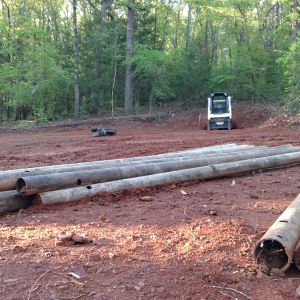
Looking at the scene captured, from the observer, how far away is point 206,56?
34.6 metres

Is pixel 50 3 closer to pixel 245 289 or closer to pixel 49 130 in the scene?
pixel 49 130

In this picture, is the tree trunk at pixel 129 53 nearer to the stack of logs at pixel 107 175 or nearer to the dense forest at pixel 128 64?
the dense forest at pixel 128 64

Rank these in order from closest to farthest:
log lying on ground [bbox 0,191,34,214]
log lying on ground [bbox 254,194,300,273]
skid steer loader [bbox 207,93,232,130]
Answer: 1. log lying on ground [bbox 254,194,300,273]
2. log lying on ground [bbox 0,191,34,214]
3. skid steer loader [bbox 207,93,232,130]

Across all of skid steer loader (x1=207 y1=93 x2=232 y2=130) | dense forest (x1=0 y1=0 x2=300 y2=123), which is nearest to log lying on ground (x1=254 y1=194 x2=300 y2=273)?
skid steer loader (x1=207 y1=93 x2=232 y2=130)

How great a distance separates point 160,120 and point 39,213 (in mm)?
24278

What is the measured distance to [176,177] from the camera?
816 centimetres

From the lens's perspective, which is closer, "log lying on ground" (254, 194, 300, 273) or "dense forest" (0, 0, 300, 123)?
"log lying on ground" (254, 194, 300, 273)

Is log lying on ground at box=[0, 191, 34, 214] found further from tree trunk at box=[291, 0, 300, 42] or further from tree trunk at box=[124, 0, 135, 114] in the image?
tree trunk at box=[124, 0, 135, 114]

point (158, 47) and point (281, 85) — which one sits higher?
point (158, 47)

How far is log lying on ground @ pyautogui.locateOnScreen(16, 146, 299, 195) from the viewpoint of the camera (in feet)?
22.0

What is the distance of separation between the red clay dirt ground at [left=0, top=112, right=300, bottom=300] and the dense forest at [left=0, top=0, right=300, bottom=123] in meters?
25.0

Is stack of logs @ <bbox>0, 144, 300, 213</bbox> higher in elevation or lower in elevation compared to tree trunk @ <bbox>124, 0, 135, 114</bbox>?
lower

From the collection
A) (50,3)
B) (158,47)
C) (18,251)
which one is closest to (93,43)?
(158,47)

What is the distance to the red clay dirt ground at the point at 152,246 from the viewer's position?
3.84 meters
